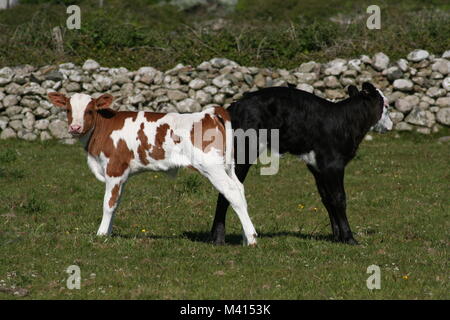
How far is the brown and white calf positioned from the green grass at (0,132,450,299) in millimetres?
736

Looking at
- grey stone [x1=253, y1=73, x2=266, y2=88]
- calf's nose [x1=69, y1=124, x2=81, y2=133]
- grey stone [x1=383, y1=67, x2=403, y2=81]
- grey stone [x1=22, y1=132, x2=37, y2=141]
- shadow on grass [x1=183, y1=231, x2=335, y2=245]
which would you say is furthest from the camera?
grey stone [x1=383, y1=67, x2=403, y2=81]

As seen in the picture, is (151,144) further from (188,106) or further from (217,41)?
(217,41)

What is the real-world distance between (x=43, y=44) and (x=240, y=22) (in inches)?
272

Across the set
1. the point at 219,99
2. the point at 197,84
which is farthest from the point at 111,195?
the point at 197,84

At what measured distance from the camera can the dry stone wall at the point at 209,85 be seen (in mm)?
21812

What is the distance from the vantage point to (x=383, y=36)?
24578 millimetres

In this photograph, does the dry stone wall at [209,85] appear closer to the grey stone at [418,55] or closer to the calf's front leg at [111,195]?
the grey stone at [418,55]

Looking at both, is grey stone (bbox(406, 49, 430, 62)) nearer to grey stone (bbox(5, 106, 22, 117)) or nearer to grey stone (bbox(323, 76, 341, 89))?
grey stone (bbox(323, 76, 341, 89))

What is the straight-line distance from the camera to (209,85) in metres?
22.2

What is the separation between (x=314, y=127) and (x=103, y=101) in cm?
278

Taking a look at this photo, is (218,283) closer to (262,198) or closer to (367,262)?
(367,262)

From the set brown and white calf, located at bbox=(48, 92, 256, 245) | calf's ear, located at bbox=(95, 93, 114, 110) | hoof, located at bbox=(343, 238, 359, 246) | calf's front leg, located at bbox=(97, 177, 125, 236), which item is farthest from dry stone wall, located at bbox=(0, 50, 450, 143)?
hoof, located at bbox=(343, 238, 359, 246)

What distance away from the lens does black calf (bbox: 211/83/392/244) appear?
1080 cm

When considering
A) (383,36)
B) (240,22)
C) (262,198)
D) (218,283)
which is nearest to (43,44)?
(240,22)
